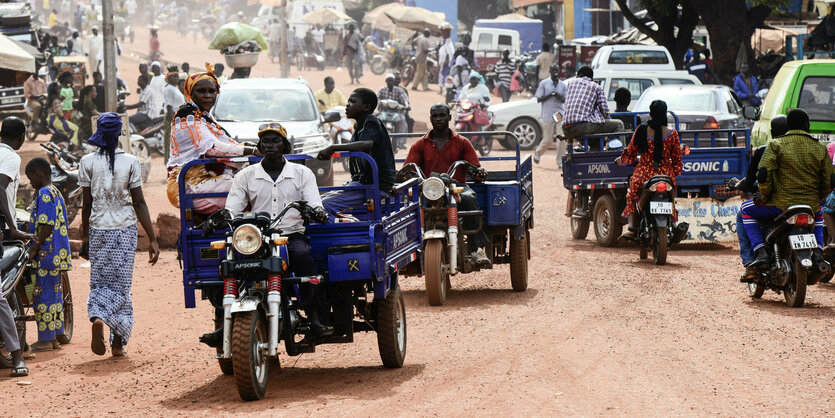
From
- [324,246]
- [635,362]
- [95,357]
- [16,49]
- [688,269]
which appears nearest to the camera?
[324,246]

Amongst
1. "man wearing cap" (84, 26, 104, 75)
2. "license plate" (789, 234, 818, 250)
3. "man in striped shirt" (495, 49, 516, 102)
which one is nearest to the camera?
"license plate" (789, 234, 818, 250)

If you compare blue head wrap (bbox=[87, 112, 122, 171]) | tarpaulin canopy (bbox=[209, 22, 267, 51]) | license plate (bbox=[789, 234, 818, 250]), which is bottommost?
license plate (bbox=[789, 234, 818, 250])

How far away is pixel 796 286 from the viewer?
9664 millimetres

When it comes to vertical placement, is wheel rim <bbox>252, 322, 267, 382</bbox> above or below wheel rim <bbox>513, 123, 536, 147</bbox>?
above

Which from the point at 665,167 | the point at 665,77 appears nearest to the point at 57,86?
the point at 665,77

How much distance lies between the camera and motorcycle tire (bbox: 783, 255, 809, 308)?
9.58 m

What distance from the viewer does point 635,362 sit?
752 cm

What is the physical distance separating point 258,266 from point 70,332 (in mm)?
3585

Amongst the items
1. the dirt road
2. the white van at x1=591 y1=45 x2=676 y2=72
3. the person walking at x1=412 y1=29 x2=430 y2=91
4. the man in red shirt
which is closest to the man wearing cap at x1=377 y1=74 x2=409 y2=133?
the white van at x1=591 y1=45 x2=676 y2=72

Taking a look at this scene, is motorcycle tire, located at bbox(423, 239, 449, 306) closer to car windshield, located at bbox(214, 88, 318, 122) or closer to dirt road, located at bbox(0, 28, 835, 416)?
dirt road, located at bbox(0, 28, 835, 416)

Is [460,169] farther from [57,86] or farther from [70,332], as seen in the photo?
[57,86]

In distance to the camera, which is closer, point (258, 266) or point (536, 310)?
point (258, 266)

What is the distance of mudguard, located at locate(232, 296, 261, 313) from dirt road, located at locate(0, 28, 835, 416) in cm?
55

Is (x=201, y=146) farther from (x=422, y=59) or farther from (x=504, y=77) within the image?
(x=422, y=59)
